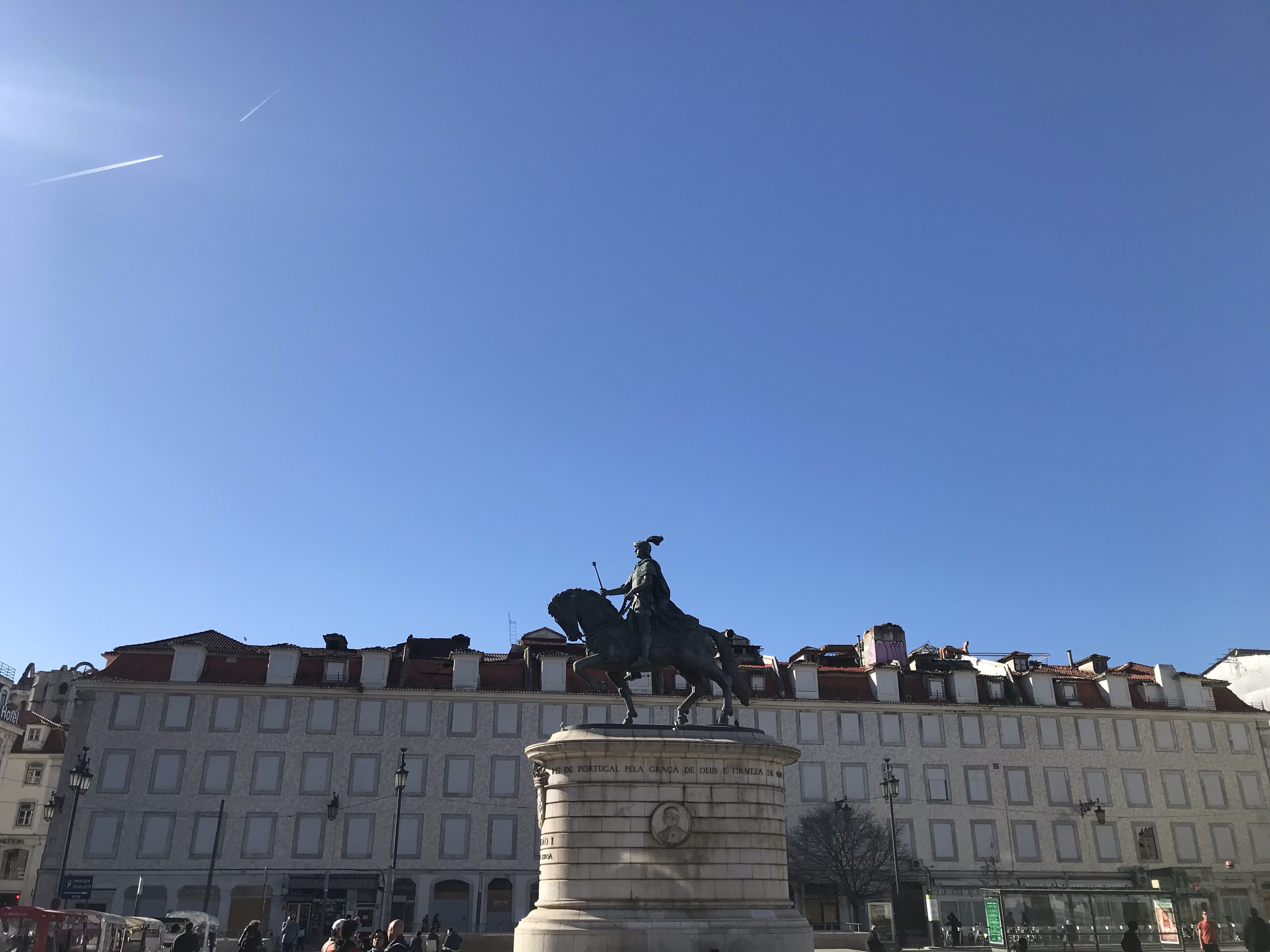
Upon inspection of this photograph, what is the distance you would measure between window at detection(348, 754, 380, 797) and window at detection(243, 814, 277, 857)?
3.94m

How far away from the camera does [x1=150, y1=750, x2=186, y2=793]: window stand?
4994cm

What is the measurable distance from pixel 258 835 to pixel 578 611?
3455 cm

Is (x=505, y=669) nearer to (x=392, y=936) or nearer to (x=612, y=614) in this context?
(x=612, y=614)

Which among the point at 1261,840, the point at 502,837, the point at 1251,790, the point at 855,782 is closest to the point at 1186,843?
the point at 1261,840

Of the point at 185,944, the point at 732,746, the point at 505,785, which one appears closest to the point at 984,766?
the point at 505,785

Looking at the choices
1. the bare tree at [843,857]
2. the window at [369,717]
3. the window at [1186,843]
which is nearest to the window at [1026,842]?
the bare tree at [843,857]

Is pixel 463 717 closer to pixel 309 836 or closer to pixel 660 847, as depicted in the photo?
pixel 309 836

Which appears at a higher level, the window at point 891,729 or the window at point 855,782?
the window at point 891,729

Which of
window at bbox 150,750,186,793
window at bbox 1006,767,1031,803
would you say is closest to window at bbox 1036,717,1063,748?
window at bbox 1006,767,1031,803

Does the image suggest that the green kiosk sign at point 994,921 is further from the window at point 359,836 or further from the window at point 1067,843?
the window at point 359,836

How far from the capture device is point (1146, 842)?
5491 centimetres

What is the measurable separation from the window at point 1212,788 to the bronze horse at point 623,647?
148ft

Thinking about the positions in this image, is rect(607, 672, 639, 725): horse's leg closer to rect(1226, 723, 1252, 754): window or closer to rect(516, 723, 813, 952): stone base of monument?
rect(516, 723, 813, 952): stone base of monument

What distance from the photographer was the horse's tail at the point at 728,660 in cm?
2391
